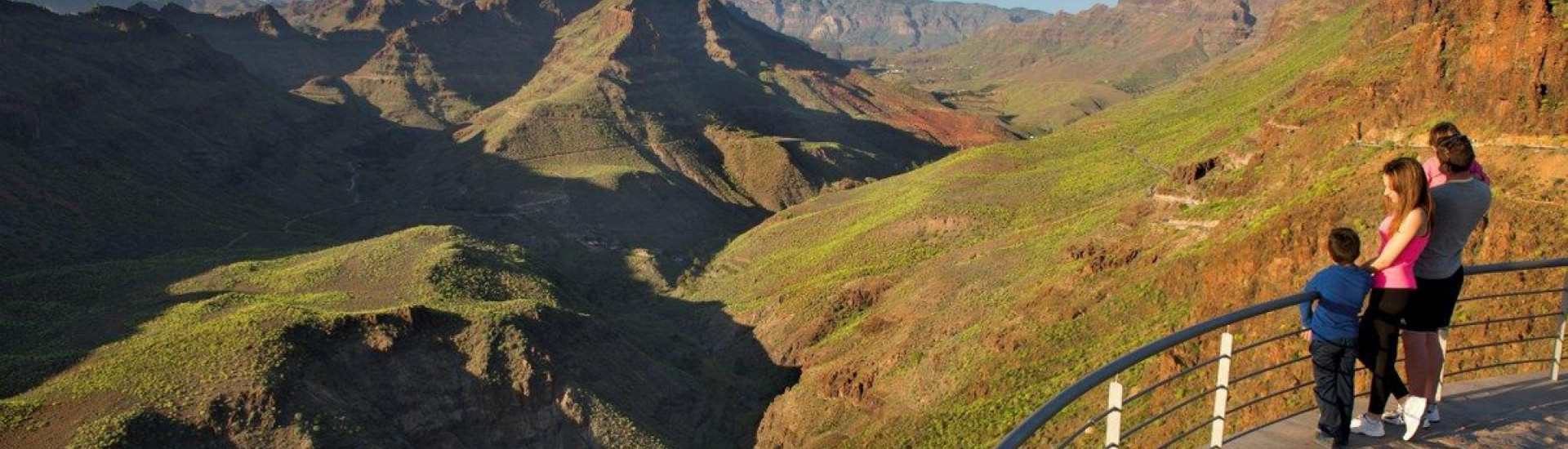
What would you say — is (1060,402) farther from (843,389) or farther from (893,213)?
(893,213)

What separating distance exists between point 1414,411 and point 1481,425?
3.59 feet

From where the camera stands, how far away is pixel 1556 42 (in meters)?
25.9

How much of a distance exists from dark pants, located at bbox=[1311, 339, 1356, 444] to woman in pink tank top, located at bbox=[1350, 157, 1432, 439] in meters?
0.42

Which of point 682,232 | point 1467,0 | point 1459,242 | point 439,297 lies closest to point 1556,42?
point 1467,0

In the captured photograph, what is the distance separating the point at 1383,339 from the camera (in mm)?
9023

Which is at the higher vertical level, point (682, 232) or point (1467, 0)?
point (1467, 0)

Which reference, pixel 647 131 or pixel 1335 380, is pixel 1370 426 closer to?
pixel 1335 380

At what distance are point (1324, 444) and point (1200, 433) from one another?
40.2 ft

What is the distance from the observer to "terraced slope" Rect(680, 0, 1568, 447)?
83.6 ft

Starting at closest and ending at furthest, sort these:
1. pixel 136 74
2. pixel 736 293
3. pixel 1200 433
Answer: pixel 1200 433 < pixel 736 293 < pixel 136 74

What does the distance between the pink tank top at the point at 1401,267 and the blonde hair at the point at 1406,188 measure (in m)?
0.12

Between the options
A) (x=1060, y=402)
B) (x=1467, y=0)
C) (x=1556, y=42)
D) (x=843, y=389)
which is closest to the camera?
(x=1060, y=402)

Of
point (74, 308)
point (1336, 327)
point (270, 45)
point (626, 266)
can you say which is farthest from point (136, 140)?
point (1336, 327)

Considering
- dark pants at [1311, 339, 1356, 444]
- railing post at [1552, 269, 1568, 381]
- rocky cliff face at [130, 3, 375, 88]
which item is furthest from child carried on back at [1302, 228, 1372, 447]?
rocky cliff face at [130, 3, 375, 88]
